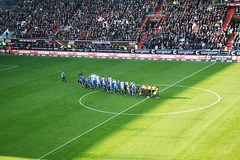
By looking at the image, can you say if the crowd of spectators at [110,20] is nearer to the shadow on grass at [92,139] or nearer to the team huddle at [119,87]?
the team huddle at [119,87]

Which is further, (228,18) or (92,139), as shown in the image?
(228,18)

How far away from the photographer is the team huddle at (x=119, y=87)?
36.3 metres

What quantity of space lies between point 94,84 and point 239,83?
1601cm

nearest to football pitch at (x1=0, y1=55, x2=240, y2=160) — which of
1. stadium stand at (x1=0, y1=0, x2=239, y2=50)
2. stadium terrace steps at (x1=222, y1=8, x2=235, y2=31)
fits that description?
stadium stand at (x1=0, y1=0, x2=239, y2=50)

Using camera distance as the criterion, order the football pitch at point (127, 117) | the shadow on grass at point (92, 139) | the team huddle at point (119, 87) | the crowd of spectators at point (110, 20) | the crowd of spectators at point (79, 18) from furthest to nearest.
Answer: the crowd of spectators at point (79, 18) → the crowd of spectators at point (110, 20) → the team huddle at point (119, 87) → the football pitch at point (127, 117) → the shadow on grass at point (92, 139)

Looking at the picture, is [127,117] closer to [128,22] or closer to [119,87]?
[119,87]

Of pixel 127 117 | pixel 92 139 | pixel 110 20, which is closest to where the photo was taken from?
pixel 92 139

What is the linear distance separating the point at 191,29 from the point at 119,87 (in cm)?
2630

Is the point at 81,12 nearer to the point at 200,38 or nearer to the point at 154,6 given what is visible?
the point at 154,6

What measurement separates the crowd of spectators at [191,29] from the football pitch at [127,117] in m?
7.82

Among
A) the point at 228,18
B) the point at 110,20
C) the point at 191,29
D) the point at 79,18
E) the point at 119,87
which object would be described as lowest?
the point at 119,87

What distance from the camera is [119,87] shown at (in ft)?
126

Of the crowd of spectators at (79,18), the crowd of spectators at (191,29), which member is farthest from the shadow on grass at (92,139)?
the crowd of spectators at (79,18)

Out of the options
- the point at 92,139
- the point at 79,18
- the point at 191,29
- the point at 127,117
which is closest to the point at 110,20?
the point at 79,18
